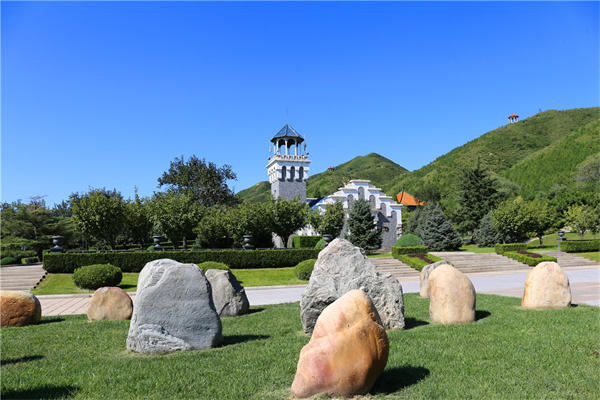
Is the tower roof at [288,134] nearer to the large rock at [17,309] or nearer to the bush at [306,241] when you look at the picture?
the bush at [306,241]

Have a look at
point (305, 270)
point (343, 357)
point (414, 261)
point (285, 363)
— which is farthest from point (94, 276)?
point (414, 261)

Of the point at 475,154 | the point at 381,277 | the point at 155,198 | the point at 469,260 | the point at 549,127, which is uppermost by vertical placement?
the point at 549,127

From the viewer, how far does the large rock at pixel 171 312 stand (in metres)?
6.71

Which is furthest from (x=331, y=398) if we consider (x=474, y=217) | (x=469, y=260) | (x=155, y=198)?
(x=474, y=217)

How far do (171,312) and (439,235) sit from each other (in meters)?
37.5

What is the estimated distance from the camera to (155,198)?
4300 centimetres

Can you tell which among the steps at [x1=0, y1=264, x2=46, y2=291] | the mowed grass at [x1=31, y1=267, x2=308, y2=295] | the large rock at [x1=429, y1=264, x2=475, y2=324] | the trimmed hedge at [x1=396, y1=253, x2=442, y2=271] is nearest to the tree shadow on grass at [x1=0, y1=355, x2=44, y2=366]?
the large rock at [x1=429, y1=264, x2=475, y2=324]

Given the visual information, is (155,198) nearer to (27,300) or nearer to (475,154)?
(27,300)

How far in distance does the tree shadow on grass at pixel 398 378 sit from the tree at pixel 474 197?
5462cm

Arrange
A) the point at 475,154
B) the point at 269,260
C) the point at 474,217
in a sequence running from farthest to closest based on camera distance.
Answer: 1. the point at 475,154
2. the point at 474,217
3. the point at 269,260

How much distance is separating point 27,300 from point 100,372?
5886mm

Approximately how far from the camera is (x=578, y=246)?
34469 millimetres

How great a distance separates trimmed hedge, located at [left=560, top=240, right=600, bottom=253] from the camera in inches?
1353

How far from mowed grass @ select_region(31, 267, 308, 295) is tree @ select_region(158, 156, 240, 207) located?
33.5 metres
